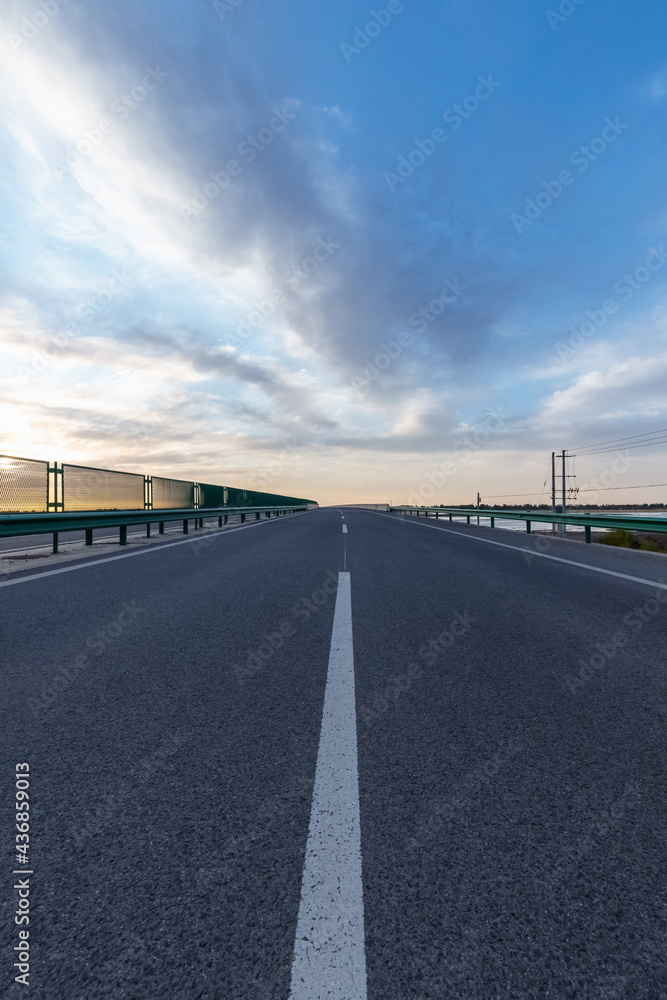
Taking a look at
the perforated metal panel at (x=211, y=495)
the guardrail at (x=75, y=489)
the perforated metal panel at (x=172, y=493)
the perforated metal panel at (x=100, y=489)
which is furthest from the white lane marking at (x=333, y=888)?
the perforated metal panel at (x=211, y=495)

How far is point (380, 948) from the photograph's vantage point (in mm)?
1335

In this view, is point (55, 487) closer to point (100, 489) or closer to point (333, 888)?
point (100, 489)

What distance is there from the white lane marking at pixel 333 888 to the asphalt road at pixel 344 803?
0.04 feet

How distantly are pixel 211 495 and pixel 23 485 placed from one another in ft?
48.3

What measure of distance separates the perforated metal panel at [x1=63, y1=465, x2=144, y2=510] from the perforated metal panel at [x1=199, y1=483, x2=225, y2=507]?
7.01 meters

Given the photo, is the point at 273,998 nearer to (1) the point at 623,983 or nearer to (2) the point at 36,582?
(1) the point at 623,983

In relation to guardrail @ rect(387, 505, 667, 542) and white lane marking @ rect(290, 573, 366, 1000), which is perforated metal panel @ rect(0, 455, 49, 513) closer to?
white lane marking @ rect(290, 573, 366, 1000)

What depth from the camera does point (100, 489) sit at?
1277cm

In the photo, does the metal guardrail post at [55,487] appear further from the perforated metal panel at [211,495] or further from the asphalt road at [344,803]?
the perforated metal panel at [211,495]

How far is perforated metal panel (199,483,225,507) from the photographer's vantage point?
22859 millimetres

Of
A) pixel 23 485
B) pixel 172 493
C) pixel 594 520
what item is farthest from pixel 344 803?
pixel 172 493

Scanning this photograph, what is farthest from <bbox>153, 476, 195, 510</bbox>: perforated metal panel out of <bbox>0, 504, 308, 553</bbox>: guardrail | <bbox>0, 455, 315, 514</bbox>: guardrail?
<bbox>0, 504, 308, 553</bbox>: guardrail

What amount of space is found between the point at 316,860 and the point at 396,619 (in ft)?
10.8

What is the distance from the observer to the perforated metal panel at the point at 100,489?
11383 mm
